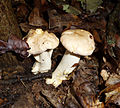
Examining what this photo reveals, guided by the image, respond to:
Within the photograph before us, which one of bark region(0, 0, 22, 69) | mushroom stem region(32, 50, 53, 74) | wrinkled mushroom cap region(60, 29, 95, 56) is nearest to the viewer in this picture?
wrinkled mushroom cap region(60, 29, 95, 56)

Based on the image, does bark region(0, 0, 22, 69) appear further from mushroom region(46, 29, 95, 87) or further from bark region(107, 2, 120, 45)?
bark region(107, 2, 120, 45)

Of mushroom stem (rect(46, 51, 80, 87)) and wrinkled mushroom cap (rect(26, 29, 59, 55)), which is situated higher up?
wrinkled mushroom cap (rect(26, 29, 59, 55))

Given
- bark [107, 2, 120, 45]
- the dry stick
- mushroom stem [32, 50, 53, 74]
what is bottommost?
the dry stick

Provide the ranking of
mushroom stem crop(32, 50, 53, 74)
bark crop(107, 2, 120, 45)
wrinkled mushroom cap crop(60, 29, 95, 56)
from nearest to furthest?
1. wrinkled mushroom cap crop(60, 29, 95, 56)
2. mushroom stem crop(32, 50, 53, 74)
3. bark crop(107, 2, 120, 45)

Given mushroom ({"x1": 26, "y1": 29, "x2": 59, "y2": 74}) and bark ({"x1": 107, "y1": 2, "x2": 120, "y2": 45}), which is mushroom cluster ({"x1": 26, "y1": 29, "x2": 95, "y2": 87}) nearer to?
mushroom ({"x1": 26, "y1": 29, "x2": 59, "y2": 74})

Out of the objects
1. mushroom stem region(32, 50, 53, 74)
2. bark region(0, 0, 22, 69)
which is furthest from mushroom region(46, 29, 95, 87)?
bark region(0, 0, 22, 69)

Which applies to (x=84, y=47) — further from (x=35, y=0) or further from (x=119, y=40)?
(x=35, y=0)

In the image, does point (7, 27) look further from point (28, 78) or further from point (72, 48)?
point (72, 48)

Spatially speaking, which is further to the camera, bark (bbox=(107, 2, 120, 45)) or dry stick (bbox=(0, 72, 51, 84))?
bark (bbox=(107, 2, 120, 45))
